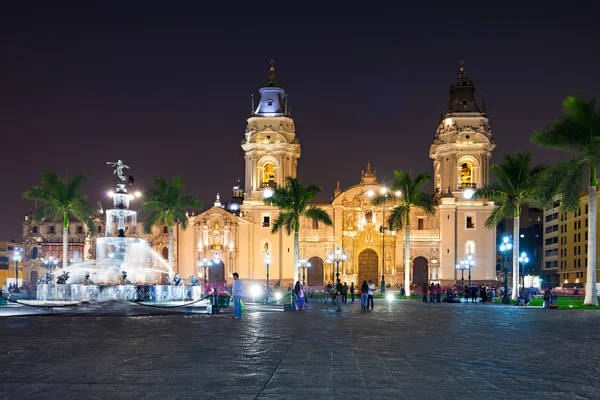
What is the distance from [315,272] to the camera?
79.6 metres

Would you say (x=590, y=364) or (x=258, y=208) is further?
(x=258, y=208)

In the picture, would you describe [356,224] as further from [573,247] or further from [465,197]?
[573,247]

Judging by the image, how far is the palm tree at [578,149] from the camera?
37.1 metres

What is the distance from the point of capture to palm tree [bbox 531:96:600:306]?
122ft

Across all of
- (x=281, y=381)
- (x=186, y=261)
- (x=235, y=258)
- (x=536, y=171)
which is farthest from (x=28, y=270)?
(x=281, y=381)

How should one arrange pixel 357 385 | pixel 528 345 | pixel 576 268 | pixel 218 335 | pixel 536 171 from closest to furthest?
pixel 357 385
pixel 528 345
pixel 218 335
pixel 536 171
pixel 576 268

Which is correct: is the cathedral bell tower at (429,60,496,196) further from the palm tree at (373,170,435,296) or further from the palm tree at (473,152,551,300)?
the palm tree at (473,152,551,300)

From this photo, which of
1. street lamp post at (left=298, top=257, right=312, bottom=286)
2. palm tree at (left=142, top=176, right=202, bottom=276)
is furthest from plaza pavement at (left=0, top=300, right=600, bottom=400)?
street lamp post at (left=298, top=257, right=312, bottom=286)

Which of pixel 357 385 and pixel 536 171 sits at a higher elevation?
pixel 536 171

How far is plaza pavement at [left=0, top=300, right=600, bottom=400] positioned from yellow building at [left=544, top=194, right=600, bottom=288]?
73592mm

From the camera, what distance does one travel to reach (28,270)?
9538cm

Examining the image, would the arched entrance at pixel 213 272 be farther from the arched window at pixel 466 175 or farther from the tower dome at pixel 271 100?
the arched window at pixel 466 175

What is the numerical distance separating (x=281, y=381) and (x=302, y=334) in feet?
27.5

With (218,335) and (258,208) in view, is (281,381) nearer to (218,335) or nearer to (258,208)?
(218,335)
